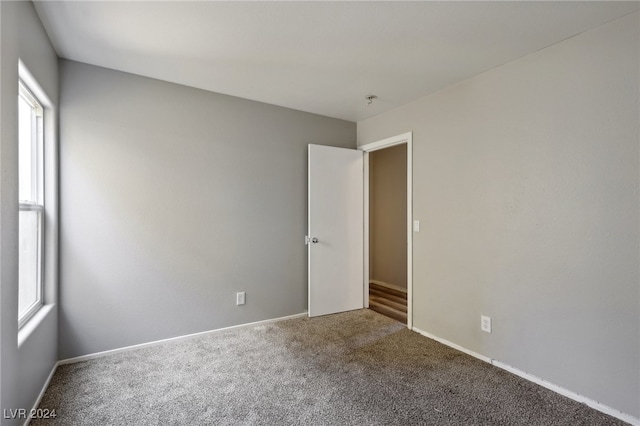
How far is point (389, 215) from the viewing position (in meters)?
5.20

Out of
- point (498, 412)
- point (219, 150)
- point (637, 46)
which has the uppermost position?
point (637, 46)

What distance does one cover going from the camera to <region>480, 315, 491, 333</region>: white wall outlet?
250 cm

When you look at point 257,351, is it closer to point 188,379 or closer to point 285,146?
point 188,379

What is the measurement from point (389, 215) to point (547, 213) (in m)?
3.07

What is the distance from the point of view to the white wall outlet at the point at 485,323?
250cm

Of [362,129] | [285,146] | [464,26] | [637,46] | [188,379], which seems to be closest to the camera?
[637,46]

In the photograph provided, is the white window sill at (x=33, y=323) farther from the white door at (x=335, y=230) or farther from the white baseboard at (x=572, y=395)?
the white baseboard at (x=572, y=395)

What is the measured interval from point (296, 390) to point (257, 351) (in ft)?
2.29

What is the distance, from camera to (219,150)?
305 cm

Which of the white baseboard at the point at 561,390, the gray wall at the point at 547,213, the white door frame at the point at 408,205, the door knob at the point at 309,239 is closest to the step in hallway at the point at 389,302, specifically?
the white door frame at the point at 408,205

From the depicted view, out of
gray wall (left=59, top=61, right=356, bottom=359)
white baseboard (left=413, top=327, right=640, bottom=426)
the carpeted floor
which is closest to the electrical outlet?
gray wall (left=59, top=61, right=356, bottom=359)

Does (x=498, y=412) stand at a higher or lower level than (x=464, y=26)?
lower

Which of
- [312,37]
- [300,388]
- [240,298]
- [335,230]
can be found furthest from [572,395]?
[312,37]

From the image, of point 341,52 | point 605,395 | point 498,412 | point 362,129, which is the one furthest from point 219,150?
point 605,395
